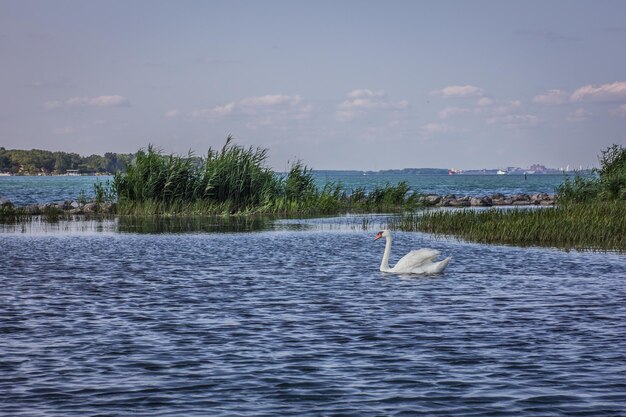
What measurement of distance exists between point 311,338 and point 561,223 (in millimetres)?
21857

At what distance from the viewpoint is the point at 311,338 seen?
15.2 metres

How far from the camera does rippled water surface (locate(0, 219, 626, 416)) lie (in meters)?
11.2

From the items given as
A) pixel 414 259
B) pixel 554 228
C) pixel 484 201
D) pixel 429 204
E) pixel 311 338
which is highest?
pixel 484 201

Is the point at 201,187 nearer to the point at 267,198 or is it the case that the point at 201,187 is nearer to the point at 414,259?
the point at 267,198

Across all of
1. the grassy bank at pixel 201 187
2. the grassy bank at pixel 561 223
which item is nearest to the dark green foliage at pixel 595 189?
the grassy bank at pixel 561 223

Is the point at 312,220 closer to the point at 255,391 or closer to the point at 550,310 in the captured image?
the point at 550,310

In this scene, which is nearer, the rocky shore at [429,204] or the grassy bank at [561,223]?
the grassy bank at [561,223]

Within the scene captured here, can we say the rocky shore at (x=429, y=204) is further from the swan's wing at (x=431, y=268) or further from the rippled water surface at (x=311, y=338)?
the swan's wing at (x=431, y=268)

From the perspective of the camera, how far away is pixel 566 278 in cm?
2323

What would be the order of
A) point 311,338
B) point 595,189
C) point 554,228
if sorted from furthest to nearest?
point 595,189
point 554,228
point 311,338

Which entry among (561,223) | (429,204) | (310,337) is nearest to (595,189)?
(561,223)

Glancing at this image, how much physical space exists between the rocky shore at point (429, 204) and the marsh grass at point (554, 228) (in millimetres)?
24214

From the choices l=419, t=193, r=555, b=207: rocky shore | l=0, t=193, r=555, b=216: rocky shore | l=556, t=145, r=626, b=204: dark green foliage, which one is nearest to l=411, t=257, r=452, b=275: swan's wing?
l=556, t=145, r=626, b=204: dark green foliage

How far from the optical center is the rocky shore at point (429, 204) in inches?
2164
